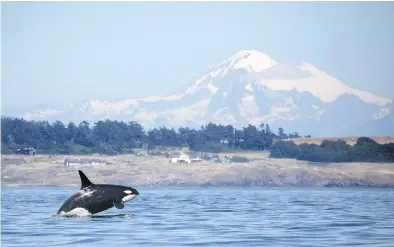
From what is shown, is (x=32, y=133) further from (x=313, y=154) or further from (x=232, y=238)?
(x=232, y=238)

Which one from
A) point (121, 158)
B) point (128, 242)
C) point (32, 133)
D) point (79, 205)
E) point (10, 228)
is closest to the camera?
point (128, 242)

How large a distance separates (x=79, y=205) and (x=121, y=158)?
115 m

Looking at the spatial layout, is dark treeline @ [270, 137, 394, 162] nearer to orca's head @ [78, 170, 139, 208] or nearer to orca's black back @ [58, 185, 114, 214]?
orca's head @ [78, 170, 139, 208]

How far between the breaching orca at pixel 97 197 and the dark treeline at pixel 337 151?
375 feet

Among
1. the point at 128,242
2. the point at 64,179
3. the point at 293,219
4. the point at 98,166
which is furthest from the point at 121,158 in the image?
the point at 128,242

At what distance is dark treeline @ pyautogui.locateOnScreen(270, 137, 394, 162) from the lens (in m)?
155

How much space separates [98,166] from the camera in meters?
147

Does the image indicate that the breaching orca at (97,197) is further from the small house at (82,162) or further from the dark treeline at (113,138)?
the dark treeline at (113,138)

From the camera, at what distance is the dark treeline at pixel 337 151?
155000 millimetres

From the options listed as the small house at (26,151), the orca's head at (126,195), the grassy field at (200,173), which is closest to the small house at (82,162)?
the grassy field at (200,173)

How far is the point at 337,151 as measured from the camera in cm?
15838

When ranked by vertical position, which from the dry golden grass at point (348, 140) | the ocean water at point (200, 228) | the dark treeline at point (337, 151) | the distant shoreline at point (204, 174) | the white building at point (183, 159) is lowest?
the ocean water at point (200, 228)

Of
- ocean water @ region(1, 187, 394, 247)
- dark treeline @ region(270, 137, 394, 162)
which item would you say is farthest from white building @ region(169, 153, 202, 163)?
ocean water @ region(1, 187, 394, 247)

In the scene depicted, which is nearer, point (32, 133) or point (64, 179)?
point (64, 179)
